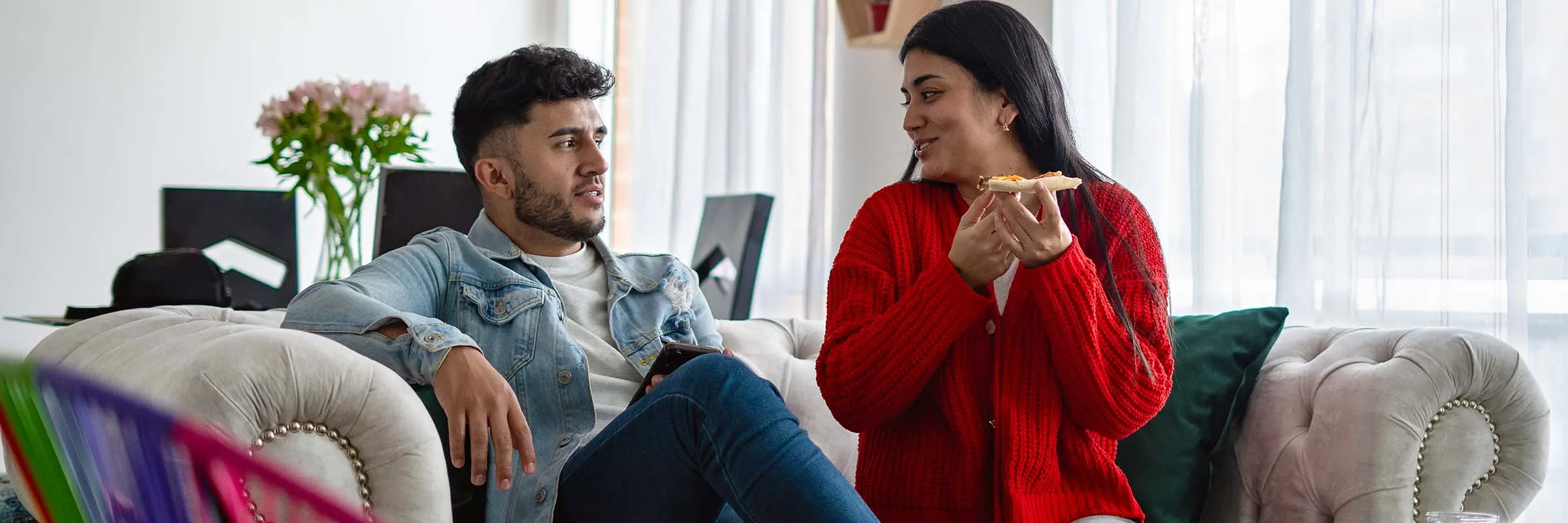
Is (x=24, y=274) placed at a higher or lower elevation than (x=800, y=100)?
lower

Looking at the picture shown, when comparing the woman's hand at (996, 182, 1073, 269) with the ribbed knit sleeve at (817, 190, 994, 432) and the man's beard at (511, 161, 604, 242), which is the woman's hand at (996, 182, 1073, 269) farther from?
the man's beard at (511, 161, 604, 242)

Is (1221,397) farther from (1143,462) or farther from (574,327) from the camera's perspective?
(574,327)

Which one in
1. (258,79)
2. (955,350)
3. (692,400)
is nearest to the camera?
(692,400)

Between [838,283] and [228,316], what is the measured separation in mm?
900

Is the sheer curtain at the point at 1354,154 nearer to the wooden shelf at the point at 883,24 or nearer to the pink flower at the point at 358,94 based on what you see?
the wooden shelf at the point at 883,24

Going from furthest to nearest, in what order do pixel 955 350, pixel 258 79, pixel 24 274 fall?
pixel 258 79
pixel 24 274
pixel 955 350

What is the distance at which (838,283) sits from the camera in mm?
1532

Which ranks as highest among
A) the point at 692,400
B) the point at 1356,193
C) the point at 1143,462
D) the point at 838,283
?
the point at 1356,193

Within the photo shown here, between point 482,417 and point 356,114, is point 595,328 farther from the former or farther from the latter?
point 356,114

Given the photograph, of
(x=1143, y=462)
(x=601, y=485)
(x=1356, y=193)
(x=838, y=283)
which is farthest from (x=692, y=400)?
(x=1356, y=193)

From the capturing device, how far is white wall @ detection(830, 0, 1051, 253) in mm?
3479

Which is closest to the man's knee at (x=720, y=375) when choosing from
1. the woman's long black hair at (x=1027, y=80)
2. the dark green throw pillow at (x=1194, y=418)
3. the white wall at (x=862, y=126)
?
the woman's long black hair at (x=1027, y=80)

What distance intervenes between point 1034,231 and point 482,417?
2.10ft

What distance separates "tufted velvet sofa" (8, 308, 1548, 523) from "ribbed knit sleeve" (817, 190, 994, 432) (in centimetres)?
47
